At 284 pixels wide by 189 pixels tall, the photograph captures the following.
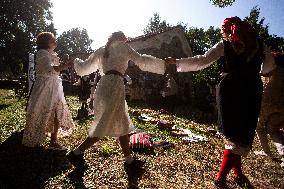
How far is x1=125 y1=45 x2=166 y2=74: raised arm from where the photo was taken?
15.6 ft

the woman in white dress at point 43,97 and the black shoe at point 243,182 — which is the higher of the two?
the woman in white dress at point 43,97

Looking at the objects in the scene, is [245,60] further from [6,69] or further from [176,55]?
[6,69]

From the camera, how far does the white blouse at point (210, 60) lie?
4.32 meters

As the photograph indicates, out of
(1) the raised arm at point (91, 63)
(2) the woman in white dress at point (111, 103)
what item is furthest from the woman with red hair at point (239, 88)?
(1) the raised arm at point (91, 63)

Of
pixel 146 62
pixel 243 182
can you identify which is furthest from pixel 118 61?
pixel 243 182

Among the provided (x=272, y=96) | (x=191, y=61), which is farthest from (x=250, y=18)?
(x=191, y=61)

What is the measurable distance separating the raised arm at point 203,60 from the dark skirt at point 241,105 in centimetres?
38

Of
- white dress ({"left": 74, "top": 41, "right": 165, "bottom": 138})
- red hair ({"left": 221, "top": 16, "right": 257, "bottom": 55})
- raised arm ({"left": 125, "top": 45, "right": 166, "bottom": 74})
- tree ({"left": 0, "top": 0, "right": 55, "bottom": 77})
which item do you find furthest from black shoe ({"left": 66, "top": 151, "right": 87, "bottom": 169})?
tree ({"left": 0, "top": 0, "right": 55, "bottom": 77})

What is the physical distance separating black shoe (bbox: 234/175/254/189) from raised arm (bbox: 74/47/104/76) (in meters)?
2.73

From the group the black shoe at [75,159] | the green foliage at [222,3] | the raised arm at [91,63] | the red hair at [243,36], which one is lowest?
the black shoe at [75,159]

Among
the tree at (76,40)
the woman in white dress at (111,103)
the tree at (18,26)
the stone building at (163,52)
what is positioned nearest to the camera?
the woman in white dress at (111,103)

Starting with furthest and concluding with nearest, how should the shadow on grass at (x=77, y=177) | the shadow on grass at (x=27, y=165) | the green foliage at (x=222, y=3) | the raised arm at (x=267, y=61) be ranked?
Result: the green foliage at (x=222, y=3) → the raised arm at (x=267, y=61) → the shadow on grass at (x=27, y=165) → the shadow on grass at (x=77, y=177)

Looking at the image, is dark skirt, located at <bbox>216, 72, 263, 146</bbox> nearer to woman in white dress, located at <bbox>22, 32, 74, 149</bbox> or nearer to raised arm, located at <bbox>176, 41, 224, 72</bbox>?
raised arm, located at <bbox>176, 41, 224, 72</bbox>

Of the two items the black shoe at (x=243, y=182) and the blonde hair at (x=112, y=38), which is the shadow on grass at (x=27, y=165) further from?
the black shoe at (x=243, y=182)
